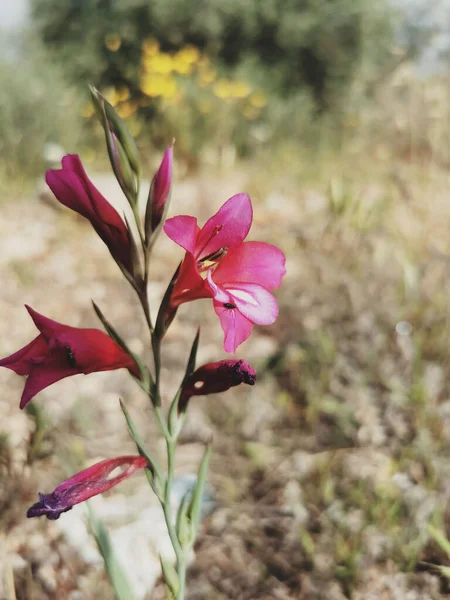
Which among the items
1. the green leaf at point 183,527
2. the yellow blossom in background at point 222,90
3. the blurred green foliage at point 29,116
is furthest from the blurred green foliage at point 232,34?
the green leaf at point 183,527

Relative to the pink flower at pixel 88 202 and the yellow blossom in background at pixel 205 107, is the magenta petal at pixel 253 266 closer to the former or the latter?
the pink flower at pixel 88 202

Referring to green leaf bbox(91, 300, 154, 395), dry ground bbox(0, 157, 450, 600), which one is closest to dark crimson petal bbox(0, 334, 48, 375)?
green leaf bbox(91, 300, 154, 395)

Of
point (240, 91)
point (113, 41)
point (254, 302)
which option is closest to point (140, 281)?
point (254, 302)

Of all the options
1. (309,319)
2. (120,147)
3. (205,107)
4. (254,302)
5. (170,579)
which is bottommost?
(170,579)

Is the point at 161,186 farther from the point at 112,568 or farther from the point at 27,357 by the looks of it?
the point at 112,568

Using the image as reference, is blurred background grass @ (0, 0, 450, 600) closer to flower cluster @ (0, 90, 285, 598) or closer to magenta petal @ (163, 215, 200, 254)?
flower cluster @ (0, 90, 285, 598)

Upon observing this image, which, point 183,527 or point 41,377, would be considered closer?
point 41,377

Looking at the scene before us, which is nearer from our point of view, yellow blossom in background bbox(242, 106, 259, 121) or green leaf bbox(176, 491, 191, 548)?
green leaf bbox(176, 491, 191, 548)
